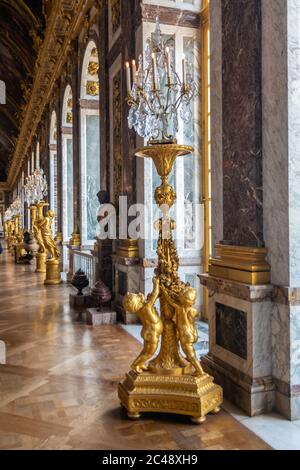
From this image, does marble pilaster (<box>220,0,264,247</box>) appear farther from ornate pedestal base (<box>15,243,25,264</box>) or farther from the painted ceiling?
ornate pedestal base (<box>15,243,25,264</box>)

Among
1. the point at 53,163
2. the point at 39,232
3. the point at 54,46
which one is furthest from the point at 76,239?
the point at 53,163

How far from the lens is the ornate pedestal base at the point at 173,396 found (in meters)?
3.20

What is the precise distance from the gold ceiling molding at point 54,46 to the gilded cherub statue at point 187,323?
7.30m

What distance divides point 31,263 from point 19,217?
45.3 ft

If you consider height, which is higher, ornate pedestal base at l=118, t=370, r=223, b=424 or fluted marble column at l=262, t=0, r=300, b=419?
fluted marble column at l=262, t=0, r=300, b=419

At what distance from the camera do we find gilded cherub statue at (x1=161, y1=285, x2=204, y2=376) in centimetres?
333

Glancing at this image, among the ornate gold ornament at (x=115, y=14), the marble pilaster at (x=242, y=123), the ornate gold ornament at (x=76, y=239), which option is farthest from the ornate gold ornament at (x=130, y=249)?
the ornate gold ornament at (x=76, y=239)

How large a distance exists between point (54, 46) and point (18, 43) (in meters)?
5.78

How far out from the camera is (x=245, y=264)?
11.4 ft

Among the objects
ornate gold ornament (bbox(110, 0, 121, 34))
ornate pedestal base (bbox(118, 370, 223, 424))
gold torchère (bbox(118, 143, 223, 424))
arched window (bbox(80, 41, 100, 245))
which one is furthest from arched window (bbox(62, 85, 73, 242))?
ornate pedestal base (bbox(118, 370, 223, 424))

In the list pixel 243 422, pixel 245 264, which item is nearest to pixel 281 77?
pixel 245 264

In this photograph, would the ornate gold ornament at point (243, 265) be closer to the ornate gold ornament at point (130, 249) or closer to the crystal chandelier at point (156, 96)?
the crystal chandelier at point (156, 96)

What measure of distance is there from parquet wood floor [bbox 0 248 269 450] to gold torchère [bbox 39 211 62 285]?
4.76 metres

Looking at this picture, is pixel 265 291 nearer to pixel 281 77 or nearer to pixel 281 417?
pixel 281 417
